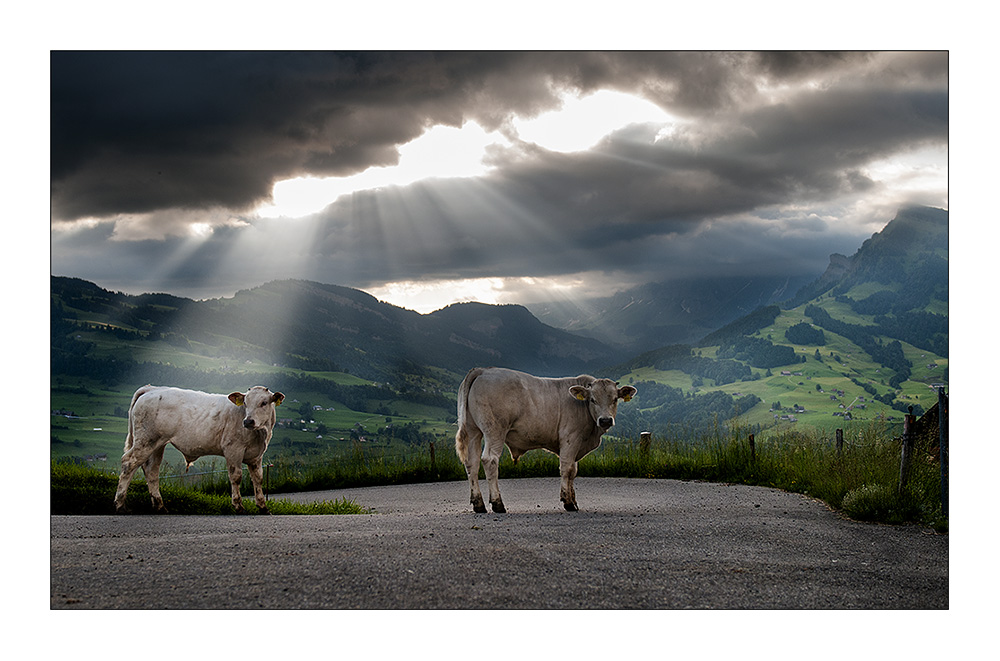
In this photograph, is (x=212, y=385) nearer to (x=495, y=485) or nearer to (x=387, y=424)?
(x=387, y=424)

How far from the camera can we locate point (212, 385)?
26.8 metres

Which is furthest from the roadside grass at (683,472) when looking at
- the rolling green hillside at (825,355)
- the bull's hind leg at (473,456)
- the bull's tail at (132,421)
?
the bull's hind leg at (473,456)

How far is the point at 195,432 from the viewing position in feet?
31.5

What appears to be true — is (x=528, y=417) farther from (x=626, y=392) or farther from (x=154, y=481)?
(x=154, y=481)

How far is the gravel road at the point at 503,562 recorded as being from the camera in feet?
15.8

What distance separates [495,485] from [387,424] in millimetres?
20816

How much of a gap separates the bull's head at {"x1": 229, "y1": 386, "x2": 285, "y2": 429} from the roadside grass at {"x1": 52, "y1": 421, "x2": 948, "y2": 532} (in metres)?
1.36

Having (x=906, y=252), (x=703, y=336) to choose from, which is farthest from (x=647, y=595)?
(x=703, y=336)

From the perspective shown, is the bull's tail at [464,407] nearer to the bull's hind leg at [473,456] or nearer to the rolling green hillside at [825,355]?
the bull's hind leg at [473,456]

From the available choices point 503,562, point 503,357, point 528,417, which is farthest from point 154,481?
point 503,357

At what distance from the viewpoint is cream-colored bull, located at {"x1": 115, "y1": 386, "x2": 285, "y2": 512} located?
372 inches

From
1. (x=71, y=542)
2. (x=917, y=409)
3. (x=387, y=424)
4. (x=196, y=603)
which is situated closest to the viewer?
(x=196, y=603)

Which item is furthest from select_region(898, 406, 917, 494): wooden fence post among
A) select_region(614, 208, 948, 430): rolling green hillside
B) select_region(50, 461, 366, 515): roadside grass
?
select_region(50, 461, 366, 515): roadside grass

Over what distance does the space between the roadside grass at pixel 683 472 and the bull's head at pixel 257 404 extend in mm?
1356
